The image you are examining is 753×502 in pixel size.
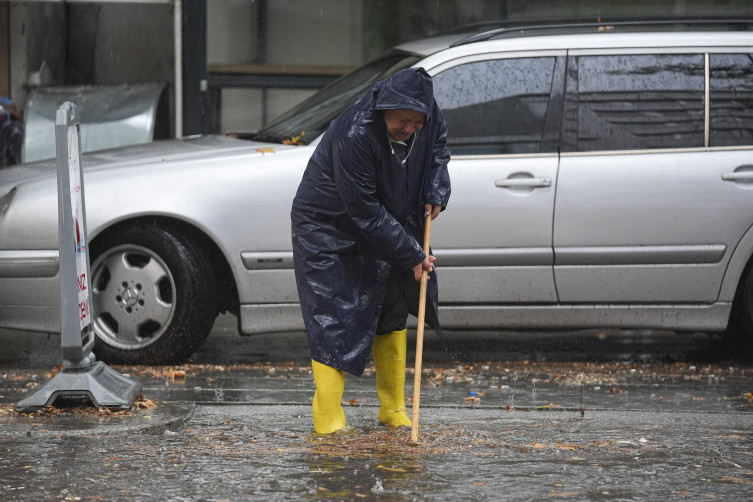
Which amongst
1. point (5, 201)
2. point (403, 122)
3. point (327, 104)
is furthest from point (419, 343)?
point (5, 201)

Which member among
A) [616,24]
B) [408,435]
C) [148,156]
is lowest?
[408,435]

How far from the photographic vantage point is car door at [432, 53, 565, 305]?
21.8 ft

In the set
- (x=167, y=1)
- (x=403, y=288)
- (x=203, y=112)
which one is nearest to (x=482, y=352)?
(x=403, y=288)

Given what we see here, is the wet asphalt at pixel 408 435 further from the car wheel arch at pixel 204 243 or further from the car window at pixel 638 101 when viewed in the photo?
the car window at pixel 638 101

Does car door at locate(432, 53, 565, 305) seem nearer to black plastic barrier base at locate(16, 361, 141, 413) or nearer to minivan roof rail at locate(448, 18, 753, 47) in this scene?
minivan roof rail at locate(448, 18, 753, 47)

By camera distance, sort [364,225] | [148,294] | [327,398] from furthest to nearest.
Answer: [148,294] < [327,398] < [364,225]

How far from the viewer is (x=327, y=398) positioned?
5.10 m

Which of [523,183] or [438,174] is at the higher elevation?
[438,174]

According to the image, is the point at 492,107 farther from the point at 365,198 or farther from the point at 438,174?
the point at 365,198

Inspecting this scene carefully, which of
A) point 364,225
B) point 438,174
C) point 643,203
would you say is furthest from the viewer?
point 643,203

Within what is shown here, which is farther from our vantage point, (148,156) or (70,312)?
(148,156)

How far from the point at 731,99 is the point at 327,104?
7.17ft

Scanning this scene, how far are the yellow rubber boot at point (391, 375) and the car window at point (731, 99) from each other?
8.21 ft

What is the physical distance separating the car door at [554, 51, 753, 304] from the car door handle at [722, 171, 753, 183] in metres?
0.01
